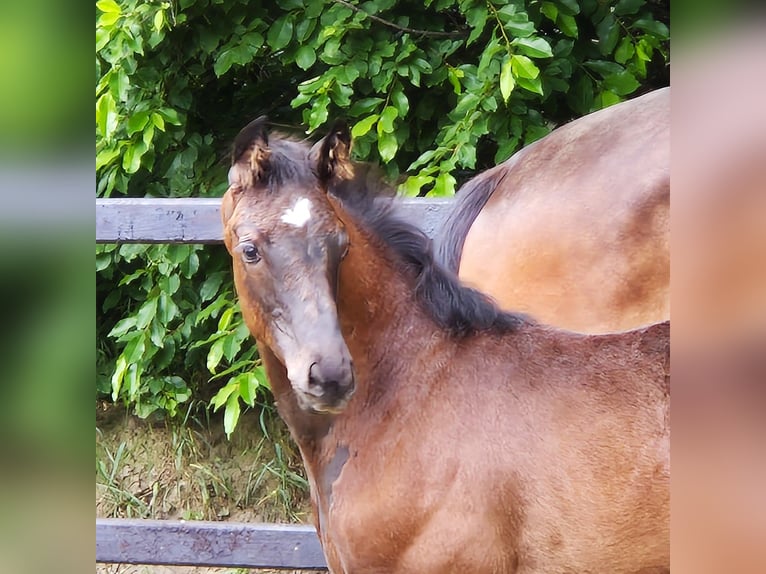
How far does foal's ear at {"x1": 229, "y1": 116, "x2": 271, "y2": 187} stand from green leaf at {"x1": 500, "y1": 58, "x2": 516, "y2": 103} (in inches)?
14.7

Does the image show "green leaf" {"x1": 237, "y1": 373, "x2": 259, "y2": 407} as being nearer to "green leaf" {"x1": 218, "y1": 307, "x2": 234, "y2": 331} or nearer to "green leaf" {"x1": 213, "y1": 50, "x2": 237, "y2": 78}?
"green leaf" {"x1": 218, "y1": 307, "x2": 234, "y2": 331}

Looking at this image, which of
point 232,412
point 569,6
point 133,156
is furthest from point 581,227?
point 133,156

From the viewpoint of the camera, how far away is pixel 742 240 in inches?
16.1

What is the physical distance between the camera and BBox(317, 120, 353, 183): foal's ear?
3.18 feet

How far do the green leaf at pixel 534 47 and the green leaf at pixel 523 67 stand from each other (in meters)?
0.02

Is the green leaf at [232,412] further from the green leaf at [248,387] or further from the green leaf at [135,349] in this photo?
the green leaf at [135,349]

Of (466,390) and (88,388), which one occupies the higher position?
(88,388)

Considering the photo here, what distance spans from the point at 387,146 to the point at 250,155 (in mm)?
247

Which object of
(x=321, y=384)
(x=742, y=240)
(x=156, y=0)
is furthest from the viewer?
(x=156, y=0)

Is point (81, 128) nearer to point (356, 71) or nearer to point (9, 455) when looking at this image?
point (9, 455)

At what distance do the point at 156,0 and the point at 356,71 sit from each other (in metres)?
0.33

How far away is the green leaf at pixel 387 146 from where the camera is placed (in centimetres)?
112

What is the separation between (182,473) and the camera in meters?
1.41

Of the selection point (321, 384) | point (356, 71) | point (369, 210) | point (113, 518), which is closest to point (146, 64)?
point (356, 71)
